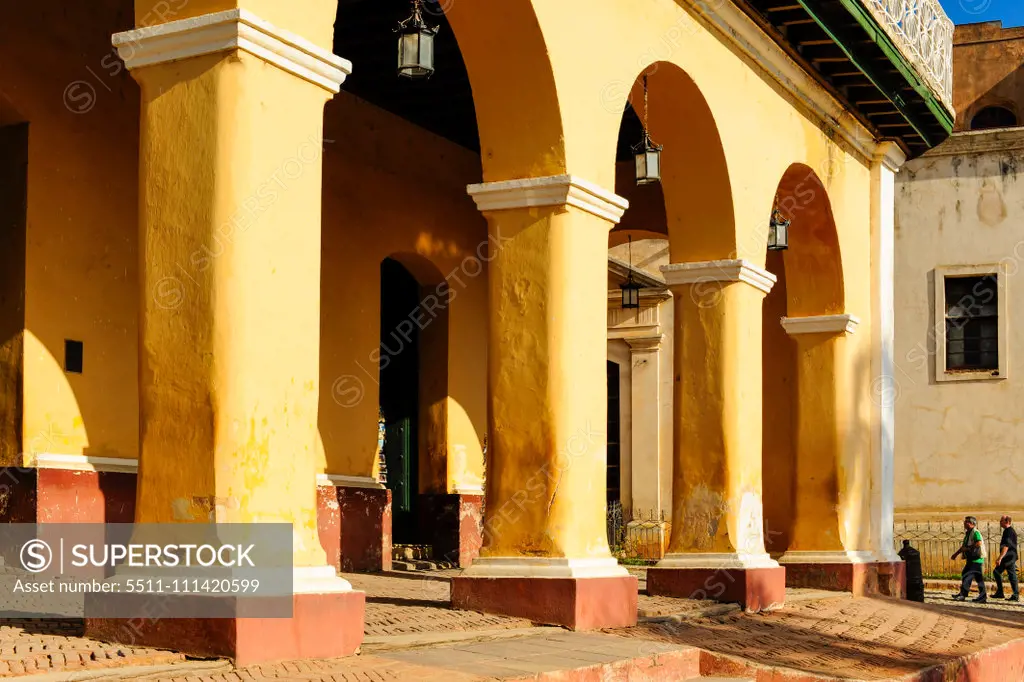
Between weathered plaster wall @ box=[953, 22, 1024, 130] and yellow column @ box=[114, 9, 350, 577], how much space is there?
980 inches

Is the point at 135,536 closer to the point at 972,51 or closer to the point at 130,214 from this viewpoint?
the point at 130,214

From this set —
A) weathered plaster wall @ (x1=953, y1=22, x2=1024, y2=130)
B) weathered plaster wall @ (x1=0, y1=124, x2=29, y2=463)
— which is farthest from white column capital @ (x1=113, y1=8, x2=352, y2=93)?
weathered plaster wall @ (x1=953, y1=22, x2=1024, y2=130)

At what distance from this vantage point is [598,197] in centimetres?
922

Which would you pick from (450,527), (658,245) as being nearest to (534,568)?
(450,527)

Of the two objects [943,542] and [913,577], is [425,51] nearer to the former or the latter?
[913,577]

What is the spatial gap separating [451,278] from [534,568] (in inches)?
251

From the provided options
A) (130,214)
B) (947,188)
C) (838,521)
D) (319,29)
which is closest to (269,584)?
(319,29)

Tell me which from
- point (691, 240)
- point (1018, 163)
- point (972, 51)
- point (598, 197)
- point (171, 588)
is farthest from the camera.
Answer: point (972, 51)

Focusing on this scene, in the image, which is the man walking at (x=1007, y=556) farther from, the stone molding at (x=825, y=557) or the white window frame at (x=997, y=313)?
the stone molding at (x=825, y=557)

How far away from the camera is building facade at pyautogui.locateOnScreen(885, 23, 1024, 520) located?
23.5 m

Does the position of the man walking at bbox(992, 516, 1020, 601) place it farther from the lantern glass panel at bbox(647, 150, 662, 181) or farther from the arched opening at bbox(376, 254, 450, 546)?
the lantern glass panel at bbox(647, 150, 662, 181)

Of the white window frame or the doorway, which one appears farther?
the white window frame

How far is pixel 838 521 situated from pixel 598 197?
21.0 ft

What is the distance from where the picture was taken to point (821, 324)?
14.6 m
